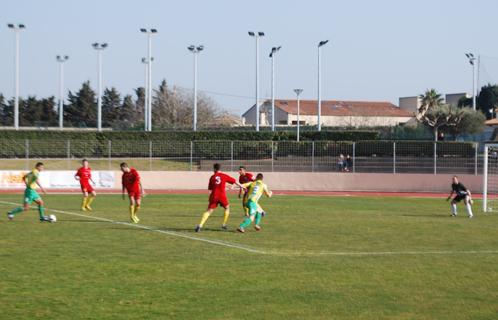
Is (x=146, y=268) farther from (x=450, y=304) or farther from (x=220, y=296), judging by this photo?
(x=450, y=304)

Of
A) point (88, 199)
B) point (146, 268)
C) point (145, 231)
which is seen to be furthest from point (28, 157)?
point (146, 268)

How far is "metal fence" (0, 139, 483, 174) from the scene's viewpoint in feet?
158

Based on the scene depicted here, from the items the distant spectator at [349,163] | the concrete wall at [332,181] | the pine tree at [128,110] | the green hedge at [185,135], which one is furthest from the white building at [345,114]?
the concrete wall at [332,181]

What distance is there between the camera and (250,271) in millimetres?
14391

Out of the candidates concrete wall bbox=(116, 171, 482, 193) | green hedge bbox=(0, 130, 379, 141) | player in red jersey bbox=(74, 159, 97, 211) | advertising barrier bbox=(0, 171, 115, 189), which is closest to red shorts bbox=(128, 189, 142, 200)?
player in red jersey bbox=(74, 159, 97, 211)

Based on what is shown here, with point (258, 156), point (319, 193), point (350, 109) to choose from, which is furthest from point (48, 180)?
point (350, 109)

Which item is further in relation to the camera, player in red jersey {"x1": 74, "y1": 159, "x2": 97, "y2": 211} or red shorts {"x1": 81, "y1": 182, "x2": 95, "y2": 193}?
red shorts {"x1": 81, "y1": 182, "x2": 95, "y2": 193}

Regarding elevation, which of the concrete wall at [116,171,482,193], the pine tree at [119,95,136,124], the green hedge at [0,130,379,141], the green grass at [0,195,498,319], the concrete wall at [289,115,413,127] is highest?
the pine tree at [119,95,136,124]

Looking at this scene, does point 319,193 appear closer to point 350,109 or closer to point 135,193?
point 135,193

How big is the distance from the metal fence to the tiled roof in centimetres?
5622

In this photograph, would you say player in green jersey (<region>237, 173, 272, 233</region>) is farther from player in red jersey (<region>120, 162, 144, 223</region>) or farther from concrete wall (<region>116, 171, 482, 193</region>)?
concrete wall (<region>116, 171, 482, 193</region>)

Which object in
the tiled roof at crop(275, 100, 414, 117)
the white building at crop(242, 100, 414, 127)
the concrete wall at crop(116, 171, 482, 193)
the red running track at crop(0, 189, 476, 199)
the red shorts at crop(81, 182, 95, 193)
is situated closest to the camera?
the red shorts at crop(81, 182, 95, 193)

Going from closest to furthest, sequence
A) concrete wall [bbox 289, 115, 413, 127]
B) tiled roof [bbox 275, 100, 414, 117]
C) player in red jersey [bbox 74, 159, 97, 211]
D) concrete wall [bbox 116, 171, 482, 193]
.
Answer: player in red jersey [bbox 74, 159, 97, 211]
concrete wall [bbox 116, 171, 482, 193]
concrete wall [bbox 289, 115, 413, 127]
tiled roof [bbox 275, 100, 414, 117]

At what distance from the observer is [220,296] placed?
39.3 feet
